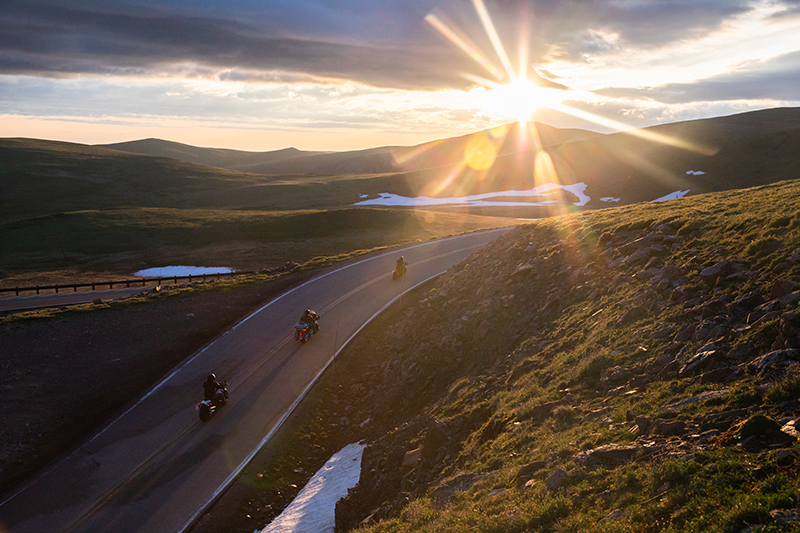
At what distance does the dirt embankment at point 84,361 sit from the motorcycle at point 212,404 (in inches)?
152

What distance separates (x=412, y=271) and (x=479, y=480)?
26.8 meters

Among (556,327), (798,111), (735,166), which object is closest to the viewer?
(556,327)

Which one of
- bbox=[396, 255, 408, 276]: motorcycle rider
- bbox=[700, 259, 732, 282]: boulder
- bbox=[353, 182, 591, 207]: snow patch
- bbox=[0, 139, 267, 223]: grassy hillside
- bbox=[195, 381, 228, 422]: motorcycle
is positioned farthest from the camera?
bbox=[0, 139, 267, 223]: grassy hillside

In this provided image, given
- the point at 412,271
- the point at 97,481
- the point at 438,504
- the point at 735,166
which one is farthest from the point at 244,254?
the point at 735,166

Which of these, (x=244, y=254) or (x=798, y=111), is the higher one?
(x=798, y=111)

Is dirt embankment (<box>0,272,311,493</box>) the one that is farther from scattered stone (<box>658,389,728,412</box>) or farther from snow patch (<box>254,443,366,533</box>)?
scattered stone (<box>658,389,728,412</box>)

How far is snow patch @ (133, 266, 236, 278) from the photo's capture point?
164 ft

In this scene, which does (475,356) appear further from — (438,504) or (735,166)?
(735,166)

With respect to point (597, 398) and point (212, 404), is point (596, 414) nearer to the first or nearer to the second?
point (597, 398)

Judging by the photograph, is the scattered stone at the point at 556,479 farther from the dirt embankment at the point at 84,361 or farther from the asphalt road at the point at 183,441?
the dirt embankment at the point at 84,361

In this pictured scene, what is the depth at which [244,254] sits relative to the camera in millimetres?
56906

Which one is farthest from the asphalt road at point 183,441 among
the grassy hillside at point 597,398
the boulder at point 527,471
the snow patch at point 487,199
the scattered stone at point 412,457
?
the snow patch at point 487,199

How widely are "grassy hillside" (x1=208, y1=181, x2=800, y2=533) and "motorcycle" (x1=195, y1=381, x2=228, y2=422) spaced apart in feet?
10.1

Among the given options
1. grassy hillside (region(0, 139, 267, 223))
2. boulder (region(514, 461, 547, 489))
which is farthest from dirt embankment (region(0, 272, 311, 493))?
grassy hillside (region(0, 139, 267, 223))
